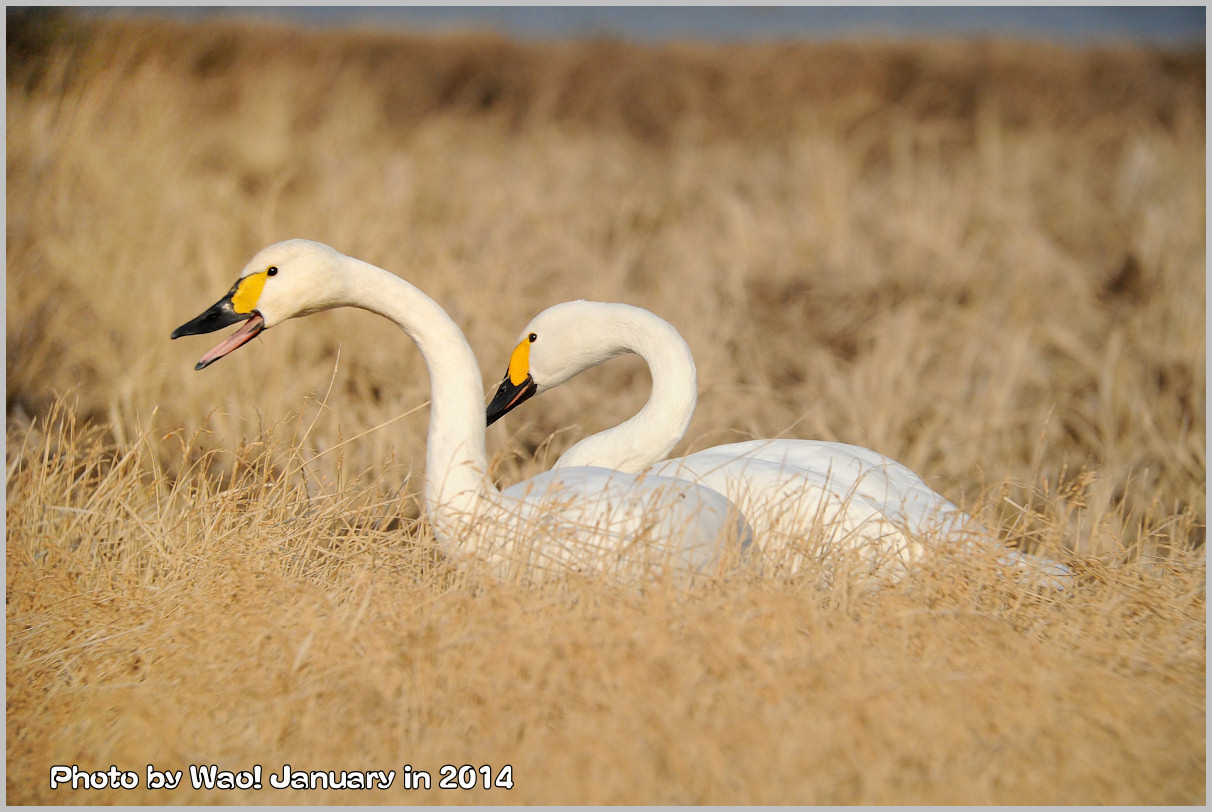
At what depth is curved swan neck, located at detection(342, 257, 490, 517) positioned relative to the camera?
274 centimetres

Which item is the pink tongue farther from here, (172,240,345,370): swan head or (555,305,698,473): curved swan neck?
(555,305,698,473): curved swan neck

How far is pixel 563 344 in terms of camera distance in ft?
10.2

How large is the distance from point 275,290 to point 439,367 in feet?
1.42

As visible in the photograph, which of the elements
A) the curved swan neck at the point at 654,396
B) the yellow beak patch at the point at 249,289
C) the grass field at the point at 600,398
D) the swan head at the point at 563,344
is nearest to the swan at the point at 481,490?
the yellow beak patch at the point at 249,289

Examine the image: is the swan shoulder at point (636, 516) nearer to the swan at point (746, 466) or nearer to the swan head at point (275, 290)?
the swan at point (746, 466)

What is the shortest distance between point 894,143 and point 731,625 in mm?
9690

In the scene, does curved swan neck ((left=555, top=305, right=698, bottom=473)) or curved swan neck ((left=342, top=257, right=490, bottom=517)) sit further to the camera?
curved swan neck ((left=555, top=305, right=698, bottom=473))

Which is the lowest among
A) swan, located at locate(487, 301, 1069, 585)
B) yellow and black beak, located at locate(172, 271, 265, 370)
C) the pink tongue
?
swan, located at locate(487, 301, 1069, 585)

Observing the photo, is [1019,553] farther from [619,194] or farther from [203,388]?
[619,194]

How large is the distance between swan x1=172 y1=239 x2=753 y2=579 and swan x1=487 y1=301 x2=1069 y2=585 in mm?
177

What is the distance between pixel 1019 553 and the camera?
9.16 ft

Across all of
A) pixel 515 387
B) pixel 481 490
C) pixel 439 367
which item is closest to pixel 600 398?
pixel 515 387

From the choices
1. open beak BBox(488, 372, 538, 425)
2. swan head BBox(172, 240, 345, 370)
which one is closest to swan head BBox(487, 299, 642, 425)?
open beak BBox(488, 372, 538, 425)

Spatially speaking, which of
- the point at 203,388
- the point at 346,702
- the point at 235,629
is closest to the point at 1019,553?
the point at 346,702
